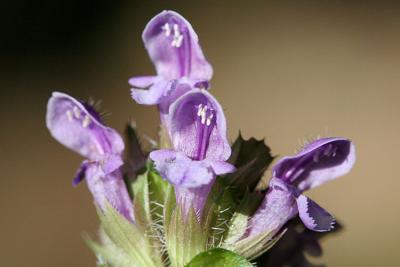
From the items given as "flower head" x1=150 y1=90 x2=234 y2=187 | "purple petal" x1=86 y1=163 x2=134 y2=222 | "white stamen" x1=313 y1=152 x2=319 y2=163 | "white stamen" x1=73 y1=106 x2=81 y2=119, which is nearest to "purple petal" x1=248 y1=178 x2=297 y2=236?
"white stamen" x1=313 y1=152 x2=319 y2=163

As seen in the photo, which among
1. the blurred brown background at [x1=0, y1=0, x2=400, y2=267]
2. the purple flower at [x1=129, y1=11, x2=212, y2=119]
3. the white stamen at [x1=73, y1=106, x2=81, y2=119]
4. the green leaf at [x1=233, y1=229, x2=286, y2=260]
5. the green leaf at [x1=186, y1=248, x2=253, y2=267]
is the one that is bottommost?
the blurred brown background at [x1=0, y1=0, x2=400, y2=267]

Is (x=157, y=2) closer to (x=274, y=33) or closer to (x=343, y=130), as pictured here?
(x=274, y=33)

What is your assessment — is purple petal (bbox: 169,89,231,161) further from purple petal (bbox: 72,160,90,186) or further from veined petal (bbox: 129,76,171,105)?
purple petal (bbox: 72,160,90,186)

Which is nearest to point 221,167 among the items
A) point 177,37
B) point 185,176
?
point 185,176

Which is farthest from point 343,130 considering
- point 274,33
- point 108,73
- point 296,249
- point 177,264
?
point 177,264

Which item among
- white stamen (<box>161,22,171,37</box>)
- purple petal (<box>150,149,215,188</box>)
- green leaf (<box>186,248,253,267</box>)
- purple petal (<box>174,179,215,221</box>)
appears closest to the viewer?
purple petal (<box>150,149,215,188</box>)

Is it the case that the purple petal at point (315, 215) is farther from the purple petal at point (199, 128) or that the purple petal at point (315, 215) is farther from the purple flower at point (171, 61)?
the purple flower at point (171, 61)

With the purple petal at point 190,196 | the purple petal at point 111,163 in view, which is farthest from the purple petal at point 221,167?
the purple petal at point 111,163

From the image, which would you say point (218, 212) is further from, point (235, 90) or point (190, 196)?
point (235, 90)
